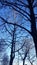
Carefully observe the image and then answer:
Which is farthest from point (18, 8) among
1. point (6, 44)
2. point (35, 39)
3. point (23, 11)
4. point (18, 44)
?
point (18, 44)

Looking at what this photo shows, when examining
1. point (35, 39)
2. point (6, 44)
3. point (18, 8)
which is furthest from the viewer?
point (6, 44)

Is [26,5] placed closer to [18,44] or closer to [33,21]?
[33,21]

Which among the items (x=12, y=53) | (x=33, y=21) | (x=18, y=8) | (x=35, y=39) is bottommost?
(x=12, y=53)

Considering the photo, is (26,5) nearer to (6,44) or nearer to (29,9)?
(29,9)

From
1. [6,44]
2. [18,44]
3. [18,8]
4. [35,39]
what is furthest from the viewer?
[18,44]

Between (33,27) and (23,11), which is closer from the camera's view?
(33,27)

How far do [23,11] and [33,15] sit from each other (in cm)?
73

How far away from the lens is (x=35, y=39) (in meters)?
10.2

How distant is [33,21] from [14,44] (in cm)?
1837

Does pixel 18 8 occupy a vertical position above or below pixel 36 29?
above

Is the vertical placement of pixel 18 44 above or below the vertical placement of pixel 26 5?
below

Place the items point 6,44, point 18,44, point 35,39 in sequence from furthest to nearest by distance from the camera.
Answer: point 18,44 → point 6,44 → point 35,39

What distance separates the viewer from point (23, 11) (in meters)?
11.0

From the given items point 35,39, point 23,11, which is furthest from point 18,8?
point 35,39
